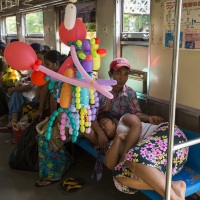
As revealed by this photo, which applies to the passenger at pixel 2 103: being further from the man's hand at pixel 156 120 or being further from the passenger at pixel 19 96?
the man's hand at pixel 156 120

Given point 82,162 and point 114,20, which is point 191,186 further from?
point 114,20

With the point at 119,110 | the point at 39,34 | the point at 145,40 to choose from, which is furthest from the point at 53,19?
the point at 119,110

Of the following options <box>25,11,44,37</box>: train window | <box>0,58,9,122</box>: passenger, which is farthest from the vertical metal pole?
<box>25,11,44,37</box>: train window

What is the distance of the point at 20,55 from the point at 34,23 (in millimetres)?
5056

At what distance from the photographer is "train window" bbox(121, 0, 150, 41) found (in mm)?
3260

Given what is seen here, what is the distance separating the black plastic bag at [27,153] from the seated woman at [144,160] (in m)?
1.17

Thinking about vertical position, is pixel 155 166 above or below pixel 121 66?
below

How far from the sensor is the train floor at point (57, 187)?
294 cm

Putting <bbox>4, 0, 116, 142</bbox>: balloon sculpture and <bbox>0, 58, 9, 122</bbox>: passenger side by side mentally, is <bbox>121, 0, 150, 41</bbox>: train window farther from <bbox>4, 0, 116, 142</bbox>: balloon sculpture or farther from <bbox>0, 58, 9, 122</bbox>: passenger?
<bbox>0, 58, 9, 122</bbox>: passenger

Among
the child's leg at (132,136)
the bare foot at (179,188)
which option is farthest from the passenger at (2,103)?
the bare foot at (179,188)

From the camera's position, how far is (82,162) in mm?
3703

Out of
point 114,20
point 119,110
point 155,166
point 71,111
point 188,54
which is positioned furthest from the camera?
point 114,20

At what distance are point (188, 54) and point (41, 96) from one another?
76.5 inches

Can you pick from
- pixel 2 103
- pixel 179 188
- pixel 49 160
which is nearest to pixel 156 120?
pixel 179 188
